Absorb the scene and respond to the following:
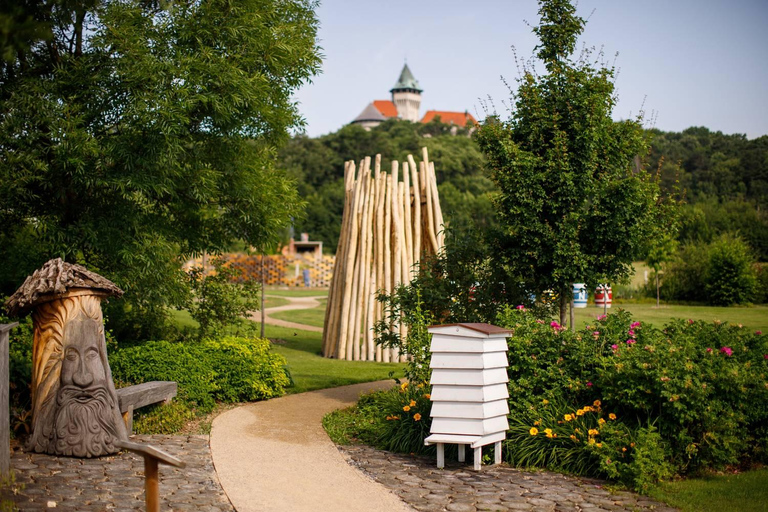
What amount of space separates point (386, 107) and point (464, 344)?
133m

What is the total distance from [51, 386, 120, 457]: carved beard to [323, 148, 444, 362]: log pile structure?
636 cm

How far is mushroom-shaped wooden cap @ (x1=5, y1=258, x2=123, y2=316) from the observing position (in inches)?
233

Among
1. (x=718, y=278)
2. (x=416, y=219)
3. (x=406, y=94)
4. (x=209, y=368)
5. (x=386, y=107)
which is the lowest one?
(x=209, y=368)

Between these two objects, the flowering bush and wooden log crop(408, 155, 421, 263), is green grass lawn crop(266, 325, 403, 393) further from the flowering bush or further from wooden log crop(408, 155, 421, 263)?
the flowering bush

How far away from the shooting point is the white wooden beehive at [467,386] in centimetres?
567

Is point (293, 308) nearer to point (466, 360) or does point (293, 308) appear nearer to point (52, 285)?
point (52, 285)

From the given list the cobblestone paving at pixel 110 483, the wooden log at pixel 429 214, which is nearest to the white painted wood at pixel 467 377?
the cobblestone paving at pixel 110 483

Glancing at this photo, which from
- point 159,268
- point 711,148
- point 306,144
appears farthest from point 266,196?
point 306,144

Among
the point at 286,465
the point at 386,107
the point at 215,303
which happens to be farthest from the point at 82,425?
the point at 386,107

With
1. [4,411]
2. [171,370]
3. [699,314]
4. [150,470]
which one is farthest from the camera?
[699,314]

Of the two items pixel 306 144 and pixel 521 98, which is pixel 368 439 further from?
pixel 306 144

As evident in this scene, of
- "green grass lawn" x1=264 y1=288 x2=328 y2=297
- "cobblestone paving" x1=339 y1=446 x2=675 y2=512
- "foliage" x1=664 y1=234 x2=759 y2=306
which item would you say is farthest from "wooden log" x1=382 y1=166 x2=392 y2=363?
"green grass lawn" x1=264 y1=288 x2=328 y2=297

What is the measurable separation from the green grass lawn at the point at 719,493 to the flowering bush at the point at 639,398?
143mm

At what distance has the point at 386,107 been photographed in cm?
13512
